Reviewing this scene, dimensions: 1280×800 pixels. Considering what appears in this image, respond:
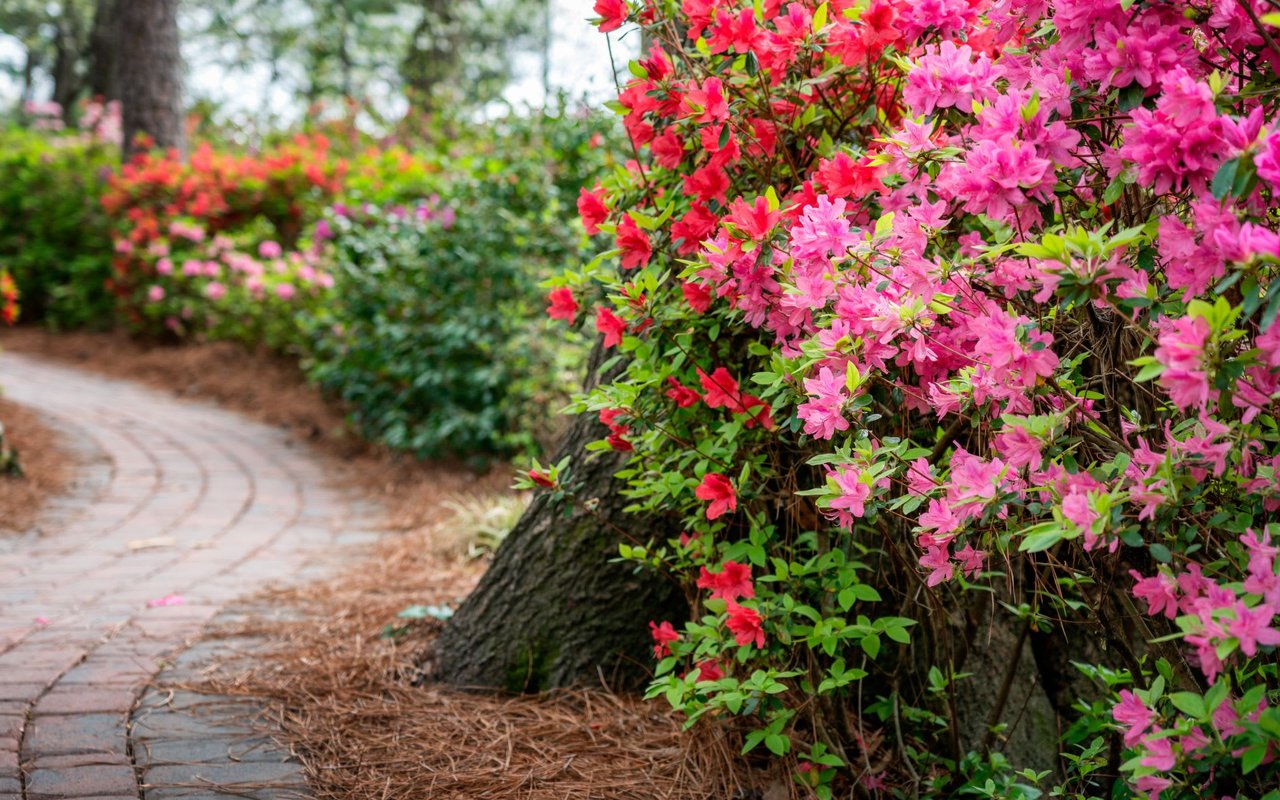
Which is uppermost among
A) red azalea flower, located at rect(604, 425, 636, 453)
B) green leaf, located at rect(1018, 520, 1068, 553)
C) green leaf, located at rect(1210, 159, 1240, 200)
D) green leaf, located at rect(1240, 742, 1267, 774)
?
green leaf, located at rect(1210, 159, 1240, 200)

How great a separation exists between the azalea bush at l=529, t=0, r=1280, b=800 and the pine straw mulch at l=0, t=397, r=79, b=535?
3.44 metres

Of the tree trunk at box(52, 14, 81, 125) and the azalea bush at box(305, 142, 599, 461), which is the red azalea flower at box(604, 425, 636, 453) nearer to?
the azalea bush at box(305, 142, 599, 461)

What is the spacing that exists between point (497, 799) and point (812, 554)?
32.5 inches

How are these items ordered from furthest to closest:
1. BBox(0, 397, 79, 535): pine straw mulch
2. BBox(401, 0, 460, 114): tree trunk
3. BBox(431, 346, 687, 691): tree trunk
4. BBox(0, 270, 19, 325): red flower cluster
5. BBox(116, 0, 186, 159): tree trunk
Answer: BBox(401, 0, 460, 114): tree trunk
BBox(116, 0, 186, 159): tree trunk
BBox(0, 270, 19, 325): red flower cluster
BBox(0, 397, 79, 535): pine straw mulch
BBox(431, 346, 687, 691): tree trunk

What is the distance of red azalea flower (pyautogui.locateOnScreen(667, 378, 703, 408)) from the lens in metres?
1.96

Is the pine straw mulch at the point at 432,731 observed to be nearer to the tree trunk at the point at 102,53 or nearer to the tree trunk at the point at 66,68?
the tree trunk at the point at 102,53

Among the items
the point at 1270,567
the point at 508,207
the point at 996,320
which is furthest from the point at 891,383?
the point at 508,207

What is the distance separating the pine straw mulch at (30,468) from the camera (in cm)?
472

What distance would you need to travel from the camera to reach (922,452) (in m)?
1.56

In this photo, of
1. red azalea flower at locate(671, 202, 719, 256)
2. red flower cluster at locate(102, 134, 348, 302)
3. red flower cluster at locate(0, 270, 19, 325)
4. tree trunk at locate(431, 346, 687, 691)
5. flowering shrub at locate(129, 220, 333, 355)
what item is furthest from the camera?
red flower cluster at locate(102, 134, 348, 302)

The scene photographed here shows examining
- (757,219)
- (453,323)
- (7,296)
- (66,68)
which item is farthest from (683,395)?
(66,68)

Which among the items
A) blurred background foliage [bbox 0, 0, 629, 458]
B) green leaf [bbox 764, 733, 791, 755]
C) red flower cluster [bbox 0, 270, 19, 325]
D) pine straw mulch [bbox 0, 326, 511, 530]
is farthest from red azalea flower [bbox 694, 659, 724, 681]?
red flower cluster [bbox 0, 270, 19, 325]

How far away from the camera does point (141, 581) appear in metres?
3.79

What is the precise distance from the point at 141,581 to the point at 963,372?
10.9ft
